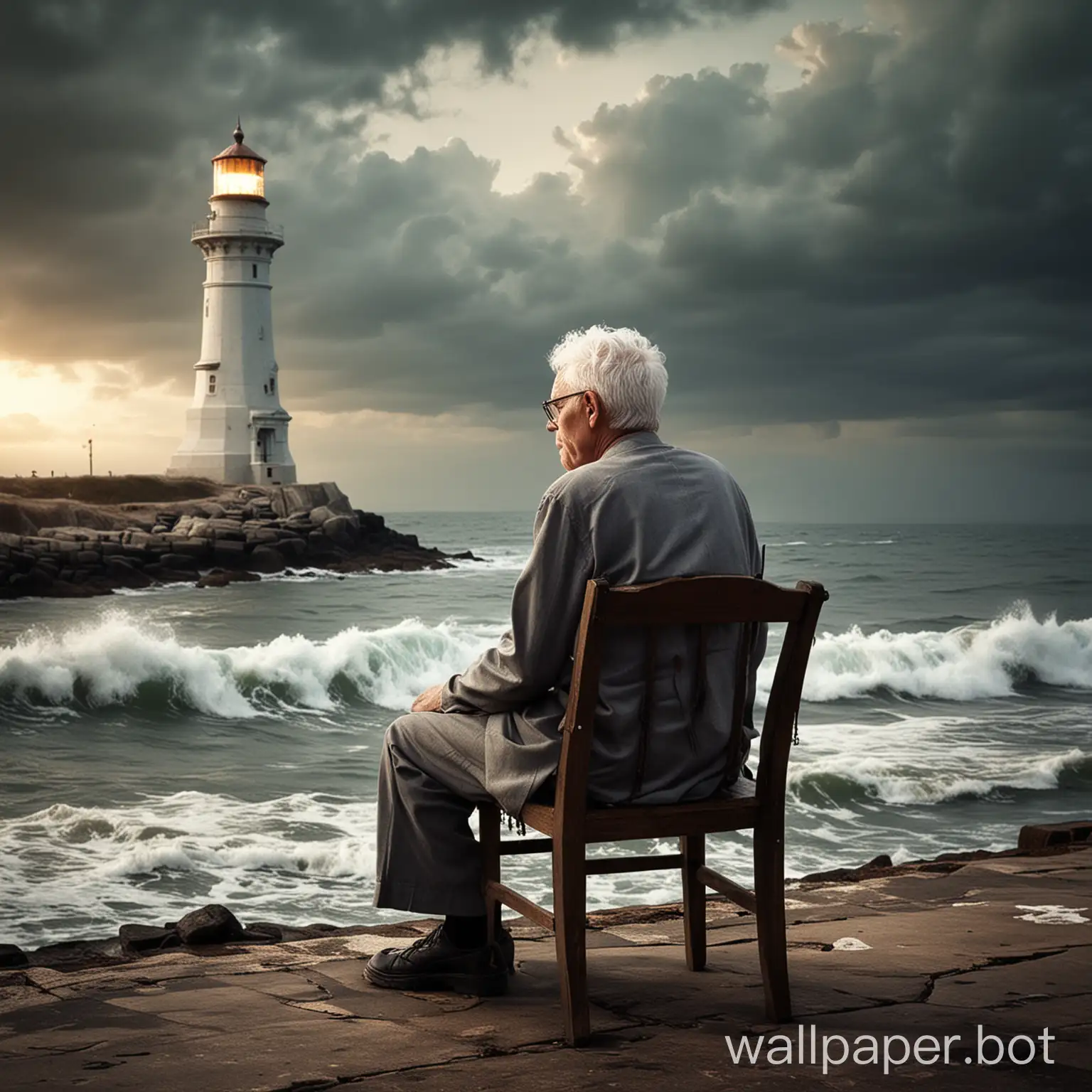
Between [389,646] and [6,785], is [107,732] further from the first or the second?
[389,646]

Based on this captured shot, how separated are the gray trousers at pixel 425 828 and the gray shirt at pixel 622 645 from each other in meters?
0.19

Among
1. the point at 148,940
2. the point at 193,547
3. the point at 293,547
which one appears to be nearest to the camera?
the point at 148,940

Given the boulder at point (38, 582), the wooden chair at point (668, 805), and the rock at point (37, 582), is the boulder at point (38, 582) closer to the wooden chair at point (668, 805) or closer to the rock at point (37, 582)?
the rock at point (37, 582)

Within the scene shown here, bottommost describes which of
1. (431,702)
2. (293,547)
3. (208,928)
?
(208,928)

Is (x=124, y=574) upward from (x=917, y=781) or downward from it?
upward

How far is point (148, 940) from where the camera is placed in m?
4.42

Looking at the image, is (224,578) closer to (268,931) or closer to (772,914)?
(268,931)

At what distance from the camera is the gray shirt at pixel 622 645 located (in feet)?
8.54

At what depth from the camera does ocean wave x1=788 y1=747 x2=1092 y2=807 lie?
1034 centimetres

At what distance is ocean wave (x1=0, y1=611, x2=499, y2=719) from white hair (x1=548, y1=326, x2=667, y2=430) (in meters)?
14.0

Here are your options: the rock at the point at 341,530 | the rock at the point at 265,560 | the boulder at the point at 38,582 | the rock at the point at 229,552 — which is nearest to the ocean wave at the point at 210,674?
the boulder at the point at 38,582

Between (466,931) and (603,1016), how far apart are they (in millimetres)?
408

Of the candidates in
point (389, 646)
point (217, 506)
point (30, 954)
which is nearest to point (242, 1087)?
point (30, 954)

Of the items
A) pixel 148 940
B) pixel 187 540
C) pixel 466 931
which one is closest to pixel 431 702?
pixel 466 931
